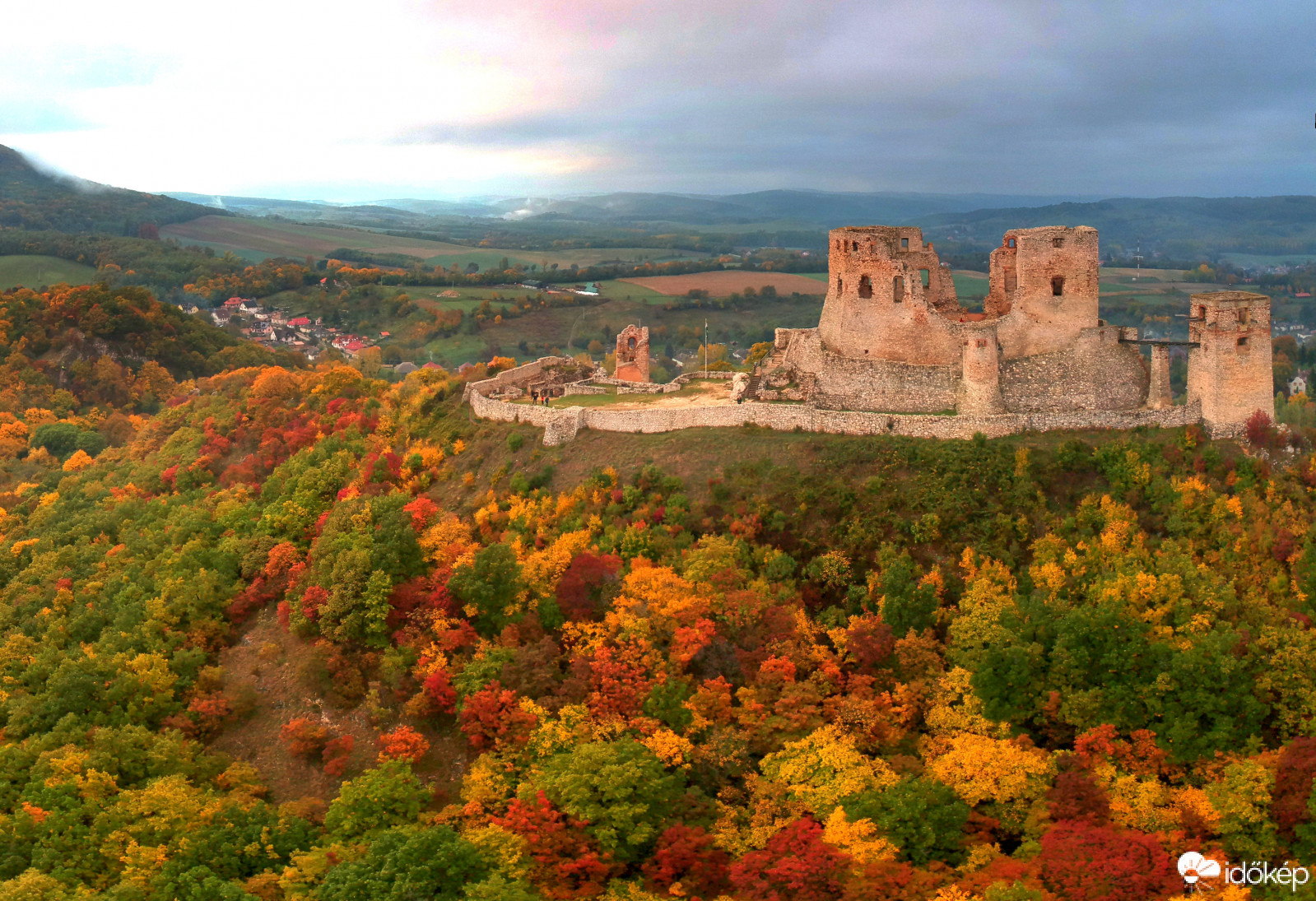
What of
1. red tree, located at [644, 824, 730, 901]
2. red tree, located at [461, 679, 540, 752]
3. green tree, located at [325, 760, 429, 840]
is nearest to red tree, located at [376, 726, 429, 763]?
red tree, located at [461, 679, 540, 752]

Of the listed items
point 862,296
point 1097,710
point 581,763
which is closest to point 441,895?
point 581,763

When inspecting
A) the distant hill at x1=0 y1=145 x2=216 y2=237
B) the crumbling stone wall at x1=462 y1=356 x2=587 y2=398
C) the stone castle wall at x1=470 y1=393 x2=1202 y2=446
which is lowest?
the stone castle wall at x1=470 y1=393 x2=1202 y2=446

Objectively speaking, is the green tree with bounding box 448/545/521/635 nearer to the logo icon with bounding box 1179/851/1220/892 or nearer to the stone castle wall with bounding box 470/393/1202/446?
the stone castle wall with bounding box 470/393/1202/446

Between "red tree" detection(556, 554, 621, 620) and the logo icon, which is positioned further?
"red tree" detection(556, 554, 621, 620)

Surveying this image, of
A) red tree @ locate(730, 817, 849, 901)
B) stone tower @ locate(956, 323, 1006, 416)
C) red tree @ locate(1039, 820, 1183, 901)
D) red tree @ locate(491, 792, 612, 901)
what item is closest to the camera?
red tree @ locate(1039, 820, 1183, 901)

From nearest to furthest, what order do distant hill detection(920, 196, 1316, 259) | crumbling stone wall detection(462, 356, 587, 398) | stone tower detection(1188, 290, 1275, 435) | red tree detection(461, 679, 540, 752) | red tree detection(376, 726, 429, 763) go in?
1. red tree detection(461, 679, 540, 752)
2. red tree detection(376, 726, 429, 763)
3. stone tower detection(1188, 290, 1275, 435)
4. crumbling stone wall detection(462, 356, 587, 398)
5. distant hill detection(920, 196, 1316, 259)

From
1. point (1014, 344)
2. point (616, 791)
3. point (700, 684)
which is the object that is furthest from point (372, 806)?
point (1014, 344)

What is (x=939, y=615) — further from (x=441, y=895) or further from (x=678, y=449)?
(x=441, y=895)

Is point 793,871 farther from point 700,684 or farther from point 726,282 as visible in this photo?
point 726,282
